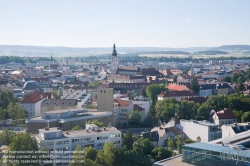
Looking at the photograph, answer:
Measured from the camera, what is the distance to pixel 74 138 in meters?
23.6

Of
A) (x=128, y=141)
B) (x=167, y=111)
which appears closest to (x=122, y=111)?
(x=167, y=111)

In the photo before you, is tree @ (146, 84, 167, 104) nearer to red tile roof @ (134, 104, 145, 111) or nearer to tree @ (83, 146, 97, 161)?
red tile roof @ (134, 104, 145, 111)

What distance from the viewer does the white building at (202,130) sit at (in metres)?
28.6

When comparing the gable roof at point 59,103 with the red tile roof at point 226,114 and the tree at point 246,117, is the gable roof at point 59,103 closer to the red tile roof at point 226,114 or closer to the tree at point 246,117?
the red tile roof at point 226,114

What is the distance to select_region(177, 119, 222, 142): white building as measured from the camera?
28.6 m

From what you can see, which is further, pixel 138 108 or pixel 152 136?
pixel 138 108

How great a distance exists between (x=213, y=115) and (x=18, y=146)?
1991 cm

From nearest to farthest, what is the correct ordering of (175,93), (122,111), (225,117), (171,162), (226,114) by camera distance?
(171,162)
(225,117)
(226,114)
(122,111)
(175,93)

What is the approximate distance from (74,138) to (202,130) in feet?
33.0

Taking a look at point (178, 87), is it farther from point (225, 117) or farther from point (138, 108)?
point (225, 117)

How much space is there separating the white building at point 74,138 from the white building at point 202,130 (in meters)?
6.96

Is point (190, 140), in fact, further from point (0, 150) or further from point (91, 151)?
point (0, 150)

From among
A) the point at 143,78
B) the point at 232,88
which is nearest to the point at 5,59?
the point at 143,78

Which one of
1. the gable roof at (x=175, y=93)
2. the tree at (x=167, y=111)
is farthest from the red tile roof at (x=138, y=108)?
the gable roof at (x=175, y=93)
